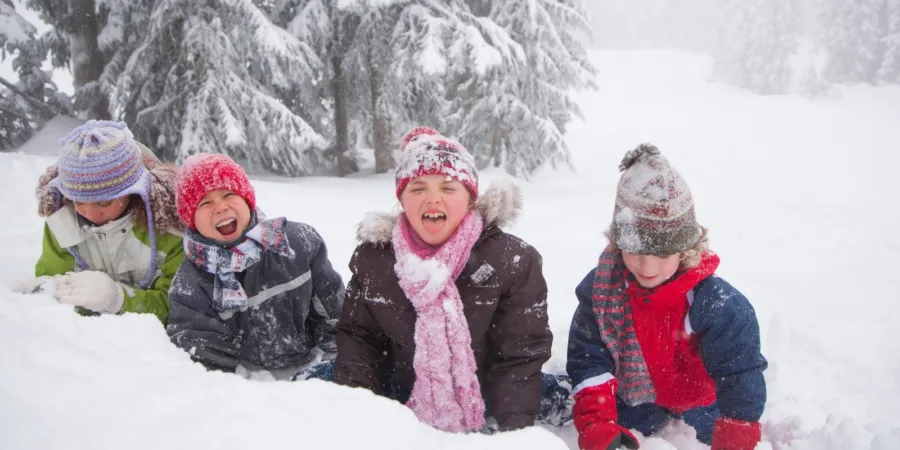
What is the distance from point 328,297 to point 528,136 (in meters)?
8.84

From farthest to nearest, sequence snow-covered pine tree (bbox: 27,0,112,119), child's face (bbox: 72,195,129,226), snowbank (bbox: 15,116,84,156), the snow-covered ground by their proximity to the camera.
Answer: snow-covered pine tree (bbox: 27,0,112,119)
snowbank (bbox: 15,116,84,156)
child's face (bbox: 72,195,129,226)
the snow-covered ground

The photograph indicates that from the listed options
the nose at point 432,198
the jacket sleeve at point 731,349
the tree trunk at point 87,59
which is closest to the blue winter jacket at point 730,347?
the jacket sleeve at point 731,349

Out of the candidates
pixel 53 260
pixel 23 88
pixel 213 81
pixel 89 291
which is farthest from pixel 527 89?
pixel 23 88

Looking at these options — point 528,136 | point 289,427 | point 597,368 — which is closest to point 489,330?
point 597,368

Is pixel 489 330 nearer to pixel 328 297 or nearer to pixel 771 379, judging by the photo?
pixel 328 297

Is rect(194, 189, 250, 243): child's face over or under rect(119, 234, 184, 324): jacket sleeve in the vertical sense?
over

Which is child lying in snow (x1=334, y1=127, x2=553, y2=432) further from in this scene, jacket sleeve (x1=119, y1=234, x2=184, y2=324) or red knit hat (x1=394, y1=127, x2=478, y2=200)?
jacket sleeve (x1=119, y1=234, x2=184, y2=324)

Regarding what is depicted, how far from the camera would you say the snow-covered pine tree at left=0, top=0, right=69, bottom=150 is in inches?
373

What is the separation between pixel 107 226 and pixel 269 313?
3.52 feet

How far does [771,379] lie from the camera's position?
3180mm

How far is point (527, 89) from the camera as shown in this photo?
36.7 feet

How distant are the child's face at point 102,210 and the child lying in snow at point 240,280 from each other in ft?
1.66

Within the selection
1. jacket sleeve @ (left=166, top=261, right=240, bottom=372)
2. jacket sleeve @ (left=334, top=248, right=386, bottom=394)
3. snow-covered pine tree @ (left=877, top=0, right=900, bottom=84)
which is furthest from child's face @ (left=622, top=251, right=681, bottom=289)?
snow-covered pine tree @ (left=877, top=0, right=900, bottom=84)

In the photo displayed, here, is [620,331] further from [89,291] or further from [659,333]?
[89,291]
